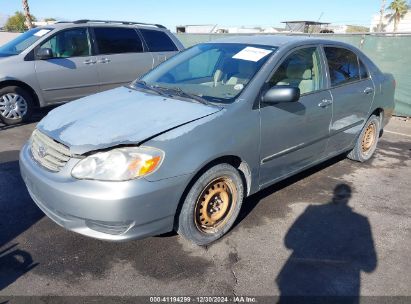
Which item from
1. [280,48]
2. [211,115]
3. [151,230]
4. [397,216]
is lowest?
[397,216]

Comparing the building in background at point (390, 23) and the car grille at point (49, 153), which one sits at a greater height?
the building in background at point (390, 23)

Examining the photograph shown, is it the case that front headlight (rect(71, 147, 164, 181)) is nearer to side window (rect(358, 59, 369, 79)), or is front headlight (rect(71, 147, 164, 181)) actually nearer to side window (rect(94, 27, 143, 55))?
side window (rect(358, 59, 369, 79))

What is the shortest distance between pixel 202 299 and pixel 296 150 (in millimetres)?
1827

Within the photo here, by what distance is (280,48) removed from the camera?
11.6ft

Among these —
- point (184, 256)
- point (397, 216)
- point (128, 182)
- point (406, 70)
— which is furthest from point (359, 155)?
point (406, 70)

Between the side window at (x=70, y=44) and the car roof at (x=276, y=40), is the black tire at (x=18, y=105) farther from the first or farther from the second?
the car roof at (x=276, y=40)

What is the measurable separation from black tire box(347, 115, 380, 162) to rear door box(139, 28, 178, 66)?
14.9 feet

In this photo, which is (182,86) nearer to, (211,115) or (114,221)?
(211,115)

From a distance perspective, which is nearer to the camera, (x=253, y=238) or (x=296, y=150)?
(x=253, y=238)

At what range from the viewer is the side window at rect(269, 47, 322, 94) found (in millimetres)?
3526

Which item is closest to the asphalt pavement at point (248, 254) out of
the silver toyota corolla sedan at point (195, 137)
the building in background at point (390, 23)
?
the silver toyota corolla sedan at point (195, 137)

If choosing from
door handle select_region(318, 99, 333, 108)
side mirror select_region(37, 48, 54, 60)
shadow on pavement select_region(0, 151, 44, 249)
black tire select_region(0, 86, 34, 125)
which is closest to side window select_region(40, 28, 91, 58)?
side mirror select_region(37, 48, 54, 60)

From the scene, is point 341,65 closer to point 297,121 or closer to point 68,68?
point 297,121

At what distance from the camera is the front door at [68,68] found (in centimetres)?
654
